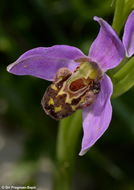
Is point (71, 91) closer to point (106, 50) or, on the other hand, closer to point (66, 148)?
point (106, 50)

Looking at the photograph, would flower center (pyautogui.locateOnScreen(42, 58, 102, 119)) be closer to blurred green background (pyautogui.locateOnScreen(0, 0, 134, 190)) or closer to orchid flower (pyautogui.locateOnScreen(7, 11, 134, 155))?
orchid flower (pyautogui.locateOnScreen(7, 11, 134, 155))

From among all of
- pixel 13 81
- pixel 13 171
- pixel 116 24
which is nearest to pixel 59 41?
pixel 13 81

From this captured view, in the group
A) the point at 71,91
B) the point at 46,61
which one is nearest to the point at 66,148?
the point at 71,91

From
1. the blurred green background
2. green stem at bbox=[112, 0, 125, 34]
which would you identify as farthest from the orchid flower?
the blurred green background

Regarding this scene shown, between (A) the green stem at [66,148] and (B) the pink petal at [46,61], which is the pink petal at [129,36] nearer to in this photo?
(B) the pink petal at [46,61]

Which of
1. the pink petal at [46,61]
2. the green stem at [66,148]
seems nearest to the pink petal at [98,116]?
the pink petal at [46,61]

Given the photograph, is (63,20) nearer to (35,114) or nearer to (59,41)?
(59,41)
